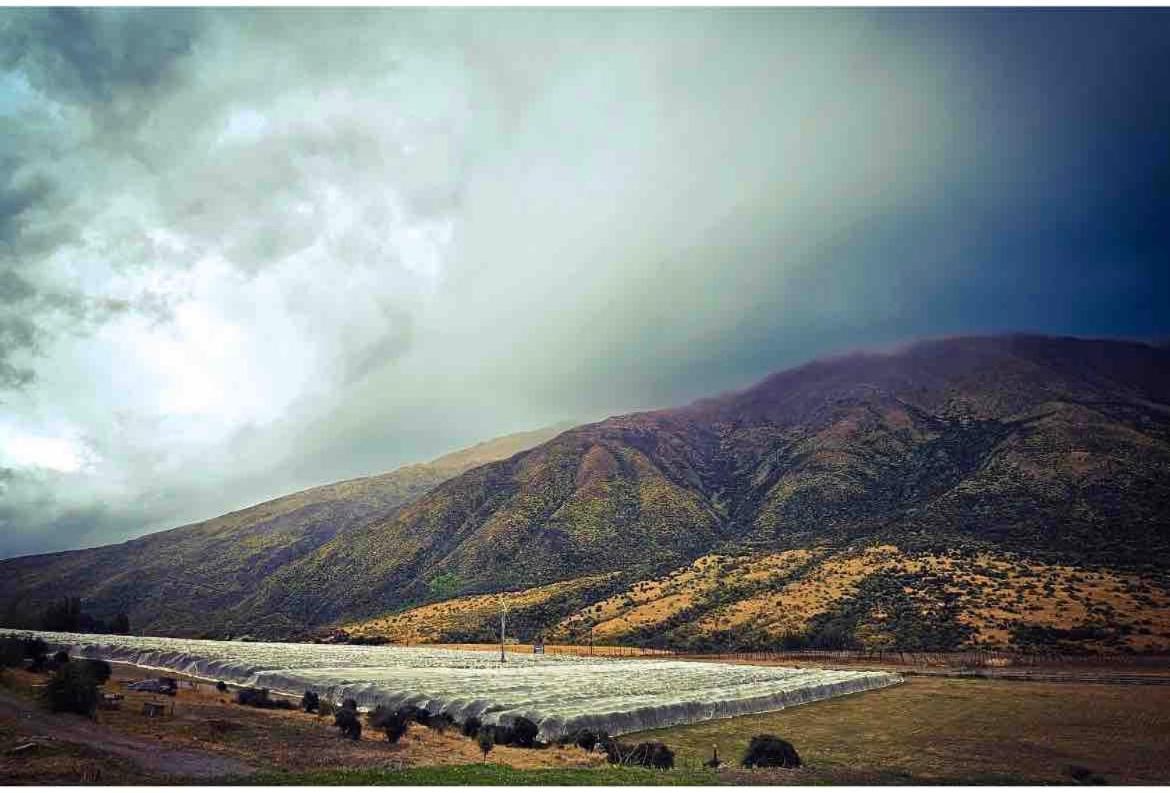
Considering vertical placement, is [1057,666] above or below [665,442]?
below

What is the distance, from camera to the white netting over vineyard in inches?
1268

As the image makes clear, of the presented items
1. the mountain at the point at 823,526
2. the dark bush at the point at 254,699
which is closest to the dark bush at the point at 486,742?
the dark bush at the point at 254,699

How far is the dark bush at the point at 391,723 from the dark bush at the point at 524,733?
4148 millimetres

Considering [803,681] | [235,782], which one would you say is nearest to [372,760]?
[235,782]

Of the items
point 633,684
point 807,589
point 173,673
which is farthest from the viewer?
point 807,589

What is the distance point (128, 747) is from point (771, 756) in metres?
20.2

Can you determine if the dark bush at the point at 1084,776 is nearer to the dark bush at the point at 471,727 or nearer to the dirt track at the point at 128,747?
the dark bush at the point at 471,727

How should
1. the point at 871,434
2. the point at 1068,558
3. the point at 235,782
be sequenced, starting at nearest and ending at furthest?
the point at 235,782
the point at 1068,558
the point at 871,434

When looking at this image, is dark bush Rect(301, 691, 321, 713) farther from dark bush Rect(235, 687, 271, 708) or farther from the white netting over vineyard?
the white netting over vineyard

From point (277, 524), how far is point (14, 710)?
18446 centimetres

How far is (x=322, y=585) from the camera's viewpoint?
455 feet

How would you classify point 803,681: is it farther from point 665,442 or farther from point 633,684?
point 665,442

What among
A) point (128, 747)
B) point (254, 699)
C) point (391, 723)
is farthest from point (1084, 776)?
point (254, 699)

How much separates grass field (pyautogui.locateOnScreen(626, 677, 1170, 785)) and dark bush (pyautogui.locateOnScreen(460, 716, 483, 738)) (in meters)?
6.44
